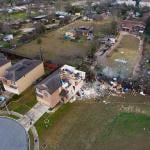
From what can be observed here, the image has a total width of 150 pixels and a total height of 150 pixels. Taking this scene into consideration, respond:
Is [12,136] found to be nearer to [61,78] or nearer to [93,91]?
[61,78]

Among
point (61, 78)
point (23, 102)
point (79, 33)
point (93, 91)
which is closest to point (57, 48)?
point (79, 33)

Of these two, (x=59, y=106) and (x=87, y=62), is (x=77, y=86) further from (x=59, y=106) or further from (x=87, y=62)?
(x=87, y=62)

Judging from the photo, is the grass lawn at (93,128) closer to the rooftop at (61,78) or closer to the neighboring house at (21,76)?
the rooftop at (61,78)

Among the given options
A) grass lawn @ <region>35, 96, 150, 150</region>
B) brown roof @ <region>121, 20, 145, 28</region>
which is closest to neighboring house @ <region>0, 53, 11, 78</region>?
grass lawn @ <region>35, 96, 150, 150</region>

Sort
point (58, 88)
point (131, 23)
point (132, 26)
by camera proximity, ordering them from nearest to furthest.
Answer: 1. point (58, 88)
2. point (132, 26)
3. point (131, 23)

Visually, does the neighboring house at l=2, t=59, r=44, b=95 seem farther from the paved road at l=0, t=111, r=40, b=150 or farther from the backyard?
the backyard

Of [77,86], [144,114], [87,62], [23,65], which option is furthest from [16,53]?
[144,114]
